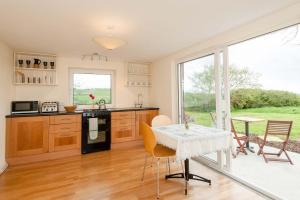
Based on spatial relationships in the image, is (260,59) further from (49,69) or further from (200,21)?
(49,69)

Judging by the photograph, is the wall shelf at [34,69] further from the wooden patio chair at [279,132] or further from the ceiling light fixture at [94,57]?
the wooden patio chair at [279,132]

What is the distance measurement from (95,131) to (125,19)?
2661 millimetres

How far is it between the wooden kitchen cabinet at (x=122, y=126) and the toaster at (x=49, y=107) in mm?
1274

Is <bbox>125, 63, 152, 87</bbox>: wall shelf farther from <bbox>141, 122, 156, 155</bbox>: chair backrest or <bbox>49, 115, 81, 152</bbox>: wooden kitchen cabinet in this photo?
<bbox>141, 122, 156, 155</bbox>: chair backrest

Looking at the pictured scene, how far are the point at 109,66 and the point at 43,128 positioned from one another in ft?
7.19

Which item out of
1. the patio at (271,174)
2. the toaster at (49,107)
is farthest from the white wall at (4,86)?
the patio at (271,174)

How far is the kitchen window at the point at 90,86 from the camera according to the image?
4395mm

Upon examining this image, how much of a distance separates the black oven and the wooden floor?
551mm

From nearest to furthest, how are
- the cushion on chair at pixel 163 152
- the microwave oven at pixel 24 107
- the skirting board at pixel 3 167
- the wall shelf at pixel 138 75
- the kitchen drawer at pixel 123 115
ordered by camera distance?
1. the cushion on chair at pixel 163 152
2. the skirting board at pixel 3 167
3. the microwave oven at pixel 24 107
4. the kitchen drawer at pixel 123 115
5. the wall shelf at pixel 138 75

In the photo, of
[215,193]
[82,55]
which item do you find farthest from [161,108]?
[215,193]

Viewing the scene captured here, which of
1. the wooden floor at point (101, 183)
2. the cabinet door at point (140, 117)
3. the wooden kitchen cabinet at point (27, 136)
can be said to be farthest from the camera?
the cabinet door at point (140, 117)

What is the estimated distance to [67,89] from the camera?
4.27 m

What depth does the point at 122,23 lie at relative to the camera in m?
2.36

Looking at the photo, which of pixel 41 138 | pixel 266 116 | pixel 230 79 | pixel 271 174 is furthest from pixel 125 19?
pixel 266 116
